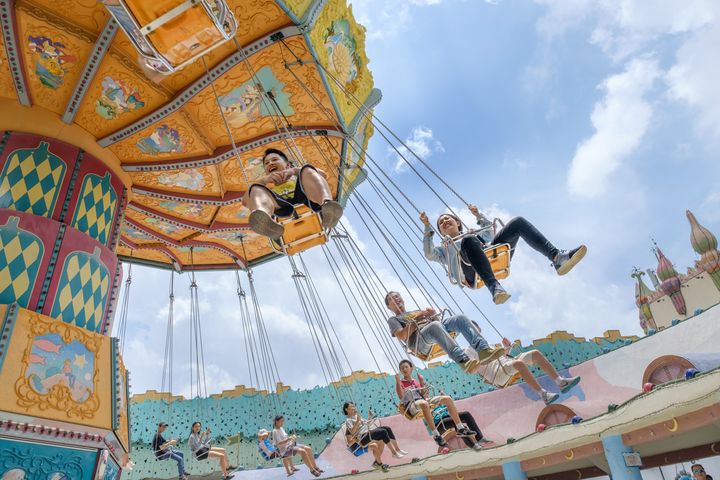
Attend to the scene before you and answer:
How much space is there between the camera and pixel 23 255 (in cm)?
523

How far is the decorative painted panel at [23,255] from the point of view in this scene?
5027 millimetres

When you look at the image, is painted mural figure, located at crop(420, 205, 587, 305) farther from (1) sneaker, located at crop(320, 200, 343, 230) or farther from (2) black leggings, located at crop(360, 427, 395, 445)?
(2) black leggings, located at crop(360, 427, 395, 445)

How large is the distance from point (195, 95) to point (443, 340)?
4.25m

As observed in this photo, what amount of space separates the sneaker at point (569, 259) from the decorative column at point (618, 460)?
3587 millimetres

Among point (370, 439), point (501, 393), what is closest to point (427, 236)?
A: point (370, 439)

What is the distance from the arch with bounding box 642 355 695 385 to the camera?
8.07 metres

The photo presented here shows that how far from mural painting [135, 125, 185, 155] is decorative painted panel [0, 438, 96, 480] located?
3922 mm

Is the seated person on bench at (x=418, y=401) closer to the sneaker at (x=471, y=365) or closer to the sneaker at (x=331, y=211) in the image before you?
the sneaker at (x=471, y=365)

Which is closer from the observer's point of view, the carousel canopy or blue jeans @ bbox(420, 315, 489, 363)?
blue jeans @ bbox(420, 315, 489, 363)

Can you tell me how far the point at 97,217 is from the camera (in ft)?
20.7

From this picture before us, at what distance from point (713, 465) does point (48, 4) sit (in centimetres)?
1428

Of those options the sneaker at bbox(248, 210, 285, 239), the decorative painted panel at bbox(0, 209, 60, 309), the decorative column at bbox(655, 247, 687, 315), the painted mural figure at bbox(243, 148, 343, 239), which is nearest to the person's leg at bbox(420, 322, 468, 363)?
the painted mural figure at bbox(243, 148, 343, 239)

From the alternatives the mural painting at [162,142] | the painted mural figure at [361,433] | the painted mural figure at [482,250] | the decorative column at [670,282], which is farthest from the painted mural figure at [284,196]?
the decorative column at [670,282]

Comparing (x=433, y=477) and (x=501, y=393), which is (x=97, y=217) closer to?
(x=433, y=477)
